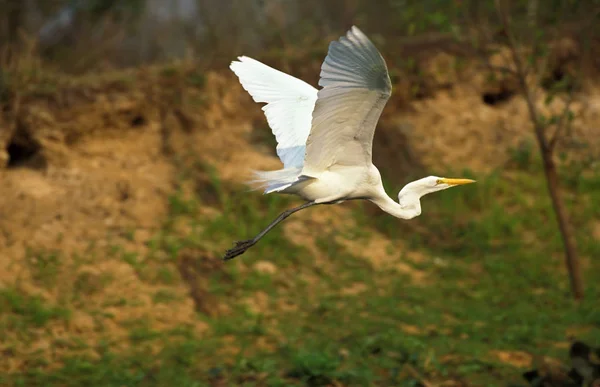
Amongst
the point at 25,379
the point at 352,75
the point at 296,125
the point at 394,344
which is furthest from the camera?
the point at 394,344

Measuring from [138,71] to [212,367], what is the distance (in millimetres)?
4102

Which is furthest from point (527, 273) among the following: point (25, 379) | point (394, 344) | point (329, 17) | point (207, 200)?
point (329, 17)

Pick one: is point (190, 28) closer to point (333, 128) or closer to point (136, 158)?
point (136, 158)

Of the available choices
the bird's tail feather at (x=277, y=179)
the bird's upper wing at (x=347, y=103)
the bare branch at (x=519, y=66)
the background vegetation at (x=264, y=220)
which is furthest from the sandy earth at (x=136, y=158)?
the bird's upper wing at (x=347, y=103)

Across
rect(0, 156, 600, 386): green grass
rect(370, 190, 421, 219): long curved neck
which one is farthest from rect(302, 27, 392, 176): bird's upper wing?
rect(0, 156, 600, 386): green grass

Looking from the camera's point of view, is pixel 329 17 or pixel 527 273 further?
pixel 329 17

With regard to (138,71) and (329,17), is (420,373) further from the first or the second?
(329,17)

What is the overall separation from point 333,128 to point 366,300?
12.0 ft

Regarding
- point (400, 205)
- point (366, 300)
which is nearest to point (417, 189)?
point (400, 205)

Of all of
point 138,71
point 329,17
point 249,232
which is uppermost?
point 329,17

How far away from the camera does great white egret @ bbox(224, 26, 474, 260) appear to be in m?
4.19

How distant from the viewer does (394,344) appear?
6801 millimetres

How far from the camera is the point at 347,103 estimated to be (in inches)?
174

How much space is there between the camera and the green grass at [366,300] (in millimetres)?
6406
